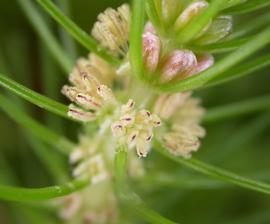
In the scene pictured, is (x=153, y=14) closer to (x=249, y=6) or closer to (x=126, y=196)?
(x=249, y=6)

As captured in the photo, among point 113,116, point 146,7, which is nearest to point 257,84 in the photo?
→ point 113,116

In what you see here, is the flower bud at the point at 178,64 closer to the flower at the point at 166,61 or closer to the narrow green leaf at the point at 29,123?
the flower at the point at 166,61

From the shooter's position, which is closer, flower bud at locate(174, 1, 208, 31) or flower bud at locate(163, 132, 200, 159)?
flower bud at locate(174, 1, 208, 31)

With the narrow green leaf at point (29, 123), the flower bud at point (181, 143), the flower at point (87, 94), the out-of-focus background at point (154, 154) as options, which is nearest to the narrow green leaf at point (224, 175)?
the flower bud at point (181, 143)

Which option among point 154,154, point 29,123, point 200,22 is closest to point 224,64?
point 200,22

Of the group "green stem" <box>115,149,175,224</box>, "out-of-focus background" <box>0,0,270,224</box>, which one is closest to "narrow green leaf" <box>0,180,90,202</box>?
"green stem" <box>115,149,175,224</box>

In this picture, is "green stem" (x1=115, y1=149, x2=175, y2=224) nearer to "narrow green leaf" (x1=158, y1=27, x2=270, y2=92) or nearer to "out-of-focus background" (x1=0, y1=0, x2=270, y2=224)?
"narrow green leaf" (x1=158, y1=27, x2=270, y2=92)

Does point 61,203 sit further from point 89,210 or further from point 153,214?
point 153,214
